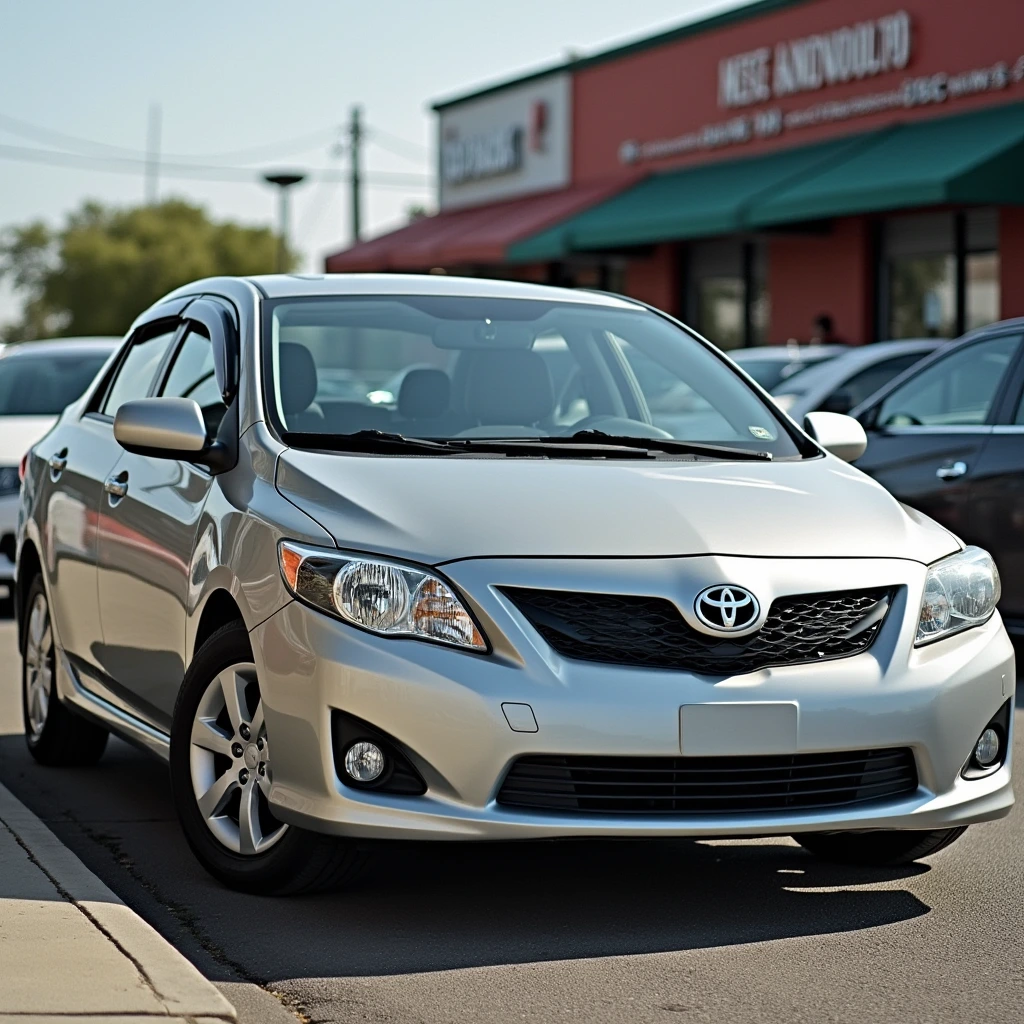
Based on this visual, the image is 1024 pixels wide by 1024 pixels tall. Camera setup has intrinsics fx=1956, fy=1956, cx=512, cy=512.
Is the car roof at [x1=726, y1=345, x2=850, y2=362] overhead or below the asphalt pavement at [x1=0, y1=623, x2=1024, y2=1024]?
overhead

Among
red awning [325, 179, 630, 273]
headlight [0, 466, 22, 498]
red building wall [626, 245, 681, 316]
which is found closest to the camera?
headlight [0, 466, 22, 498]

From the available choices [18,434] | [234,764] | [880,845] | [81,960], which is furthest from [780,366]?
[81,960]

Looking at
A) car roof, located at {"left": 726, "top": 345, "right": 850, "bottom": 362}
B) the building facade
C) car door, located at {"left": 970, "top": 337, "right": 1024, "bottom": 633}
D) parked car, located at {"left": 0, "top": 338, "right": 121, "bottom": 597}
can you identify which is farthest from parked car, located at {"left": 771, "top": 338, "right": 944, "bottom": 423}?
the building facade

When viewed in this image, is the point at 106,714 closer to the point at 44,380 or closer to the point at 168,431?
the point at 168,431

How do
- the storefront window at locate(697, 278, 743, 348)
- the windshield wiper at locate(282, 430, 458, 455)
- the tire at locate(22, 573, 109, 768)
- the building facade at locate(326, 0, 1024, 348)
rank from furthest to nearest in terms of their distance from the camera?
1. the storefront window at locate(697, 278, 743, 348)
2. the building facade at locate(326, 0, 1024, 348)
3. the tire at locate(22, 573, 109, 768)
4. the windshield wiper at locate(282, 430, 458, 455)

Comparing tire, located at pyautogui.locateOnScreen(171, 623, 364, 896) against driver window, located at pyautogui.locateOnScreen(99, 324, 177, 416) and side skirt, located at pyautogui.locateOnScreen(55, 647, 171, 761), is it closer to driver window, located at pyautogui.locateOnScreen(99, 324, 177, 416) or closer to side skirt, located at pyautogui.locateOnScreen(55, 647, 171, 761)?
side skirt, located at pyautogui.locateOnScreen(55, 647, 171, 761)

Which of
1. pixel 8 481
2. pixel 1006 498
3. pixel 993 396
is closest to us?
pixel 1006 498

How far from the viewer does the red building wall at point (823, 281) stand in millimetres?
22688

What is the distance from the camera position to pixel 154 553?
5.58 metres

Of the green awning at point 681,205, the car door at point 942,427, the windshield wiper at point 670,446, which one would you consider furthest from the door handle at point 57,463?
the green awning at point 681,205

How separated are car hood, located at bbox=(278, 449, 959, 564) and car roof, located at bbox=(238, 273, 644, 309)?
105 cm

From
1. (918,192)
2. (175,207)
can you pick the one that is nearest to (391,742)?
(918,192)

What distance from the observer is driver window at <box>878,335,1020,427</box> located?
9203 mm

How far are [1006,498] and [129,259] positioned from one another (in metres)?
91.4
